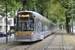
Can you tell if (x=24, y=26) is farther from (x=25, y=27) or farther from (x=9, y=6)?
(x=9, y=6)

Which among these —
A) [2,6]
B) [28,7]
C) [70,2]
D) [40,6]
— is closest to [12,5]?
[2,6]

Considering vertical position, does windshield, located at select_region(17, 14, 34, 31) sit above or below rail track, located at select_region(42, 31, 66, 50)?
above

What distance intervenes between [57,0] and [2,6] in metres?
19.4

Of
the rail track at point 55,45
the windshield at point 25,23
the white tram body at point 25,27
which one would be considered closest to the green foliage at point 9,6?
the white tram body at point 25,27

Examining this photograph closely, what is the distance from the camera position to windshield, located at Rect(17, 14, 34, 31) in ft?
41.0

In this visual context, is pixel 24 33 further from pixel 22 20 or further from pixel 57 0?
pixel 57 0

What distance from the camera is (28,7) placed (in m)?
20.8

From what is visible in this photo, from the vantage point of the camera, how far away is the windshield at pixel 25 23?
12.5m

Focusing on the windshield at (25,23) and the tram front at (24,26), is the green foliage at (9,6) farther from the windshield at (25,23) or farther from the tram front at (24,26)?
the windshield at (25,23)

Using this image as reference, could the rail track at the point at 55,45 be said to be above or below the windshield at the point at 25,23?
below

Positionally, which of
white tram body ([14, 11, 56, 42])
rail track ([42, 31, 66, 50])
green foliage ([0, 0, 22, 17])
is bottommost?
rail track ([42, 31, 66, 50])

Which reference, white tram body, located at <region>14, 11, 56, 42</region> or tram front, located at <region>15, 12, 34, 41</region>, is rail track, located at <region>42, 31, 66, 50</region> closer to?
white tram body, located at <region>14, 11, 56, 42</region>

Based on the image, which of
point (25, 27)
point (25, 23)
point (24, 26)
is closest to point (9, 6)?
point (25, 23)

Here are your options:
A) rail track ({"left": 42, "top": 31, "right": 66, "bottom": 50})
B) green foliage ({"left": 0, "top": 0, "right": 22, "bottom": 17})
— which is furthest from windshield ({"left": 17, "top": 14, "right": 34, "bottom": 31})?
rail track ({"left": 42, "top": 31, "right": 66, "bottom": 50})
